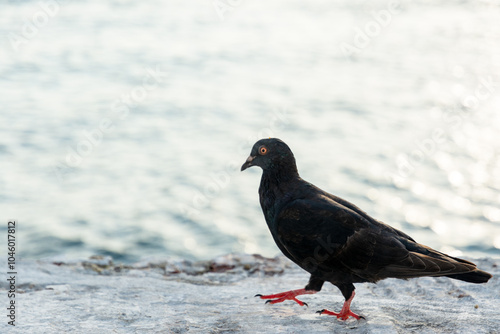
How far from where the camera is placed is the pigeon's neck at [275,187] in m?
5.34

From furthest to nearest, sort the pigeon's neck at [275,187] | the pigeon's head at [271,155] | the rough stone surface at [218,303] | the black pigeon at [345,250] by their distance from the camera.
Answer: the pigeon's head at [271,155]
the pigeon's neck at [275,187]
the black pigeon at [345,250]
the rough stone surface at [218,303]

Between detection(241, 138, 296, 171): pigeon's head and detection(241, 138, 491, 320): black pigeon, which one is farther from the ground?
detection(241, 138, 296, 171): pigeon's head

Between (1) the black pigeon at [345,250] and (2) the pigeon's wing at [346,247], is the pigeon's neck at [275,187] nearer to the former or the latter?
(1) the black pigeon at [345,250]

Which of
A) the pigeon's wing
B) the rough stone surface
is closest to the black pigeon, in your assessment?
the pigeon's wing

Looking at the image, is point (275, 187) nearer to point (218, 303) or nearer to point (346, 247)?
point (346, 247)

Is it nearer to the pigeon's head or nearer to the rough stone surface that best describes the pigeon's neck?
the pigeon's head

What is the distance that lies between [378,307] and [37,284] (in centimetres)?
333

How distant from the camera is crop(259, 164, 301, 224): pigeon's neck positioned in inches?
210

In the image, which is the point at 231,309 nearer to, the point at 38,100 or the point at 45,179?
the point at 45,179

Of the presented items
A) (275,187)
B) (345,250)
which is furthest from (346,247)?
(275,187)

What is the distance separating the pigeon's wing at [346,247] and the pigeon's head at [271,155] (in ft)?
1.59

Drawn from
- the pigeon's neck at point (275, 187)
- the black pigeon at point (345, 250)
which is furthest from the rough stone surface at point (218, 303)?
the pigeon's neck at point (275, 187)

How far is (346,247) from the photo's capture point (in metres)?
5.02

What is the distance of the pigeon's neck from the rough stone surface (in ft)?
2.77
